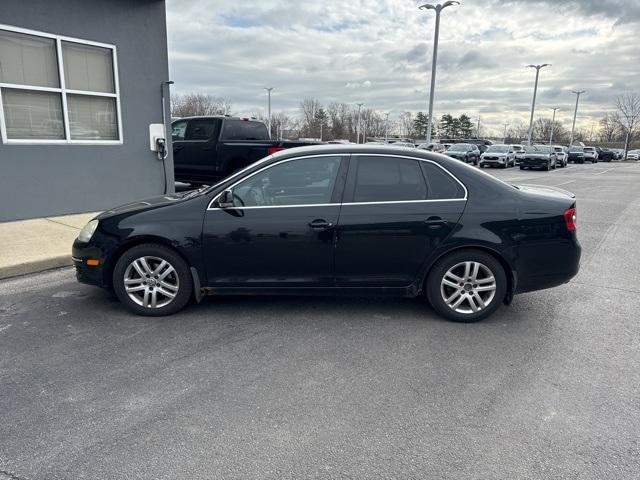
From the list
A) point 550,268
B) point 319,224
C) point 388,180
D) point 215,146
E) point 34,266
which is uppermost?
point 215,146

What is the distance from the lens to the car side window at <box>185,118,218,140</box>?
1148 centimetres

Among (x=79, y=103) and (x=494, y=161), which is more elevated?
(x=79, y=103)

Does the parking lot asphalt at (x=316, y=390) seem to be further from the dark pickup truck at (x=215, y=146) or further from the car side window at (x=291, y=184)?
the dark pickup truck at (x=215, y=146)

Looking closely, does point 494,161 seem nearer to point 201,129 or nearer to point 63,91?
point 201,129

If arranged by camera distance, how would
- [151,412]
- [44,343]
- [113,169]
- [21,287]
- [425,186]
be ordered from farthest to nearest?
1. [113,169]
2. [21,287]
3. [425,186]
4. [44,343]
5. [151,412]

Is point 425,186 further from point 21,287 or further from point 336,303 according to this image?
point 21,287

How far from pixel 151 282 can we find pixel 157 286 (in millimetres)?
66

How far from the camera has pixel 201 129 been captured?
11641 millimetres

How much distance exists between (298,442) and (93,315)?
276cm

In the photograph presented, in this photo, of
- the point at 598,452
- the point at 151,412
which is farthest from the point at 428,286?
the point at 151,412

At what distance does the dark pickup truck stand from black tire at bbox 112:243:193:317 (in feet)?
22.1

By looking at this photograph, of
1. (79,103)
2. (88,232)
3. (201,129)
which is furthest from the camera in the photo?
(201,129)

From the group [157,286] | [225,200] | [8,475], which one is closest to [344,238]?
[225,200]

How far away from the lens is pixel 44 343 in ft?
12.9
